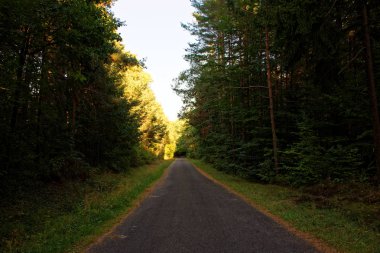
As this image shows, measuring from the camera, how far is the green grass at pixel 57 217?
252 inches

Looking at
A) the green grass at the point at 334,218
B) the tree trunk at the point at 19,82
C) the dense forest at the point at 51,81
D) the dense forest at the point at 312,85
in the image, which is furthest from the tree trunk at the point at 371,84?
the tree trunk at the point at 19,82

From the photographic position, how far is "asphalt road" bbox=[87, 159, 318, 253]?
5.71 meters

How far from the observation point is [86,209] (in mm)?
9781

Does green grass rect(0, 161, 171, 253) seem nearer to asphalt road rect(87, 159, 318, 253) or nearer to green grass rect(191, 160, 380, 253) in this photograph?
asphalt road rect(87, 159, 318, 253)

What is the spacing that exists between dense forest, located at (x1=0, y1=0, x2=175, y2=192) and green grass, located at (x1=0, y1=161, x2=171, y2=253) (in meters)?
1.14

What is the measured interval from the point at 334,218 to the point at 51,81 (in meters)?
12.5

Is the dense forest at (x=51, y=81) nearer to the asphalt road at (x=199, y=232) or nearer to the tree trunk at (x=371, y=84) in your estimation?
the asphalt road at (x=199, y=232)

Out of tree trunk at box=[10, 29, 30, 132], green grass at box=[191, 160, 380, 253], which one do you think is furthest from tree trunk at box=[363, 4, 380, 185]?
tree trunk at box=[10, 29, 30, 132]

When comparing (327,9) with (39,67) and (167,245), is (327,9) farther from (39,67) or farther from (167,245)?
(39,67)

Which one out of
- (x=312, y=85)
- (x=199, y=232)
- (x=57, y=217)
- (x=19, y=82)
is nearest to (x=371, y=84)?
(x=312, y=85)

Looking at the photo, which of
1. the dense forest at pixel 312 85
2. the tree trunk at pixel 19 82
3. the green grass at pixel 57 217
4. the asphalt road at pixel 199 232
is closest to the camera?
the asphalt road at pixel 199 232

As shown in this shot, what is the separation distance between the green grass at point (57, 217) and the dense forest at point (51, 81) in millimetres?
1137

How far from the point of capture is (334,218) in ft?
25.8

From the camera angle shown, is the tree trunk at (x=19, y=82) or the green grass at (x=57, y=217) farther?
the tree trunk at (x=19, y=82)
